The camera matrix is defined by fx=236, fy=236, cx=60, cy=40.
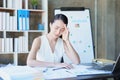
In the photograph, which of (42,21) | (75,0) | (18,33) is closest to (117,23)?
(75,0)

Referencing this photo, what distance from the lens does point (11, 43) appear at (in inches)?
166

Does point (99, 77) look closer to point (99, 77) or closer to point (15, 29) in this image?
point (99, 77)

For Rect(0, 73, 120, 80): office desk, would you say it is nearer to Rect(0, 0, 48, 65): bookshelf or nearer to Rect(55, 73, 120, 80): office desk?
Rect(55, 73, 120, 80): office desk

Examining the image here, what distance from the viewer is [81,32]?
4668 mm

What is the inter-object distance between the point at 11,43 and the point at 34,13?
2.92 ft

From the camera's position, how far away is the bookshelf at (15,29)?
4.16 meters

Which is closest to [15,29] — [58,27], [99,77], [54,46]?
[54,46]

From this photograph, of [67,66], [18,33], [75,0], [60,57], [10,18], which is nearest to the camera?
[67,66]

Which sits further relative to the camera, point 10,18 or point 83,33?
Result: point 83,33

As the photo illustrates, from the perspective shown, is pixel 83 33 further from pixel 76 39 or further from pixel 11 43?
pixel 11 43

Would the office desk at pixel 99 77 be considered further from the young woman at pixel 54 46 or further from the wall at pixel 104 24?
the wall at pixel 104 24

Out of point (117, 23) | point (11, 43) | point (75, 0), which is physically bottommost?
point (11, 43)

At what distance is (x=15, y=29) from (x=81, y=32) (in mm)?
1295

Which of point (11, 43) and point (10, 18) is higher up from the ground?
point (10, 18)
